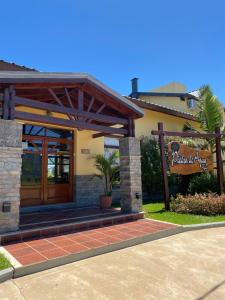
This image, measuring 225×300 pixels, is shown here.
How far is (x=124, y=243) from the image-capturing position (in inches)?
218

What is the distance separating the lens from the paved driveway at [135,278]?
136 inches

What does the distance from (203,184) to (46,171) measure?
6768 millimetres

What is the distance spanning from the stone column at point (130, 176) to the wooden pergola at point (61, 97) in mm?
451

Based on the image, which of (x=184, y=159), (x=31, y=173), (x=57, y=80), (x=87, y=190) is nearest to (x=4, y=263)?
(x=57, y=80)

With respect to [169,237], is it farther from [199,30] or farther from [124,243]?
[199,30]

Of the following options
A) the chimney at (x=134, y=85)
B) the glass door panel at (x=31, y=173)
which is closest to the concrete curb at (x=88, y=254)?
the glass door panel at (x=31, y=173)

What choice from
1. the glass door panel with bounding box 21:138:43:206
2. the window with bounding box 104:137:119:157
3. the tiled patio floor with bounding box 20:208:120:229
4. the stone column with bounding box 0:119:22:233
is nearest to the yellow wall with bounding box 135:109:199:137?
the window with bounding box 104:137:119:157

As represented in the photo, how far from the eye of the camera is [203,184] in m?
11.0

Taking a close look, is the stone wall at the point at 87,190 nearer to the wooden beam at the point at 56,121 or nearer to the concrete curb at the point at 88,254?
the wooden beam at the point at 56,121

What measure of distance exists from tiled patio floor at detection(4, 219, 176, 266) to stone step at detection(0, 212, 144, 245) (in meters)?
0.28

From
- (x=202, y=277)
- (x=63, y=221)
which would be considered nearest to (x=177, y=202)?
(x=63, y=221)

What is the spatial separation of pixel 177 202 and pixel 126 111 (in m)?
3.88

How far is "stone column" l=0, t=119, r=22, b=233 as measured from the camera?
563cm

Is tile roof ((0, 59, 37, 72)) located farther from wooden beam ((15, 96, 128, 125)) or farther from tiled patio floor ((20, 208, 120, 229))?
tiled patio floor ((20, 208, 120, 229))
